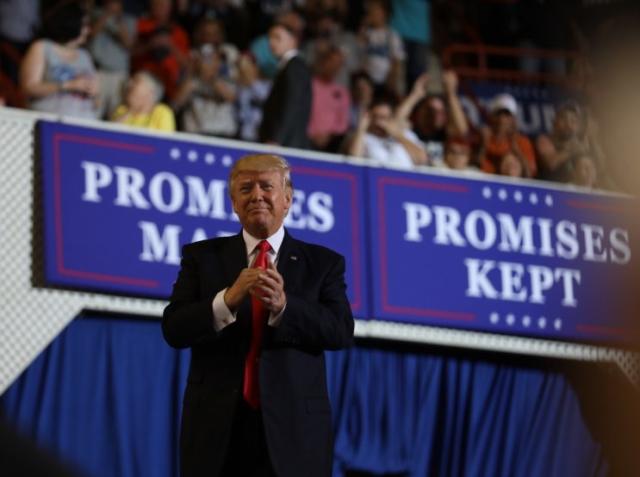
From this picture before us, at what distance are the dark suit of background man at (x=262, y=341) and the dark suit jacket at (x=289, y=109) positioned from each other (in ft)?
13.4

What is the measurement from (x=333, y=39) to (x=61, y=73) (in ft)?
10.1

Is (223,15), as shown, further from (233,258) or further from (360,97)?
(233,258)

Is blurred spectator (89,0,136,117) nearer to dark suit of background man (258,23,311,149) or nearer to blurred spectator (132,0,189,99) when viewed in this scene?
blurred spectator (132,0,189,99)

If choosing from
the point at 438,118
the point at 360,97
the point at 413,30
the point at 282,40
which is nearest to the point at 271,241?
the point at 282,40

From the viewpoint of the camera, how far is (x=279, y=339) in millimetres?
3129

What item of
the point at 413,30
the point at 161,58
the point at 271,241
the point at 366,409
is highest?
the point at 413,30

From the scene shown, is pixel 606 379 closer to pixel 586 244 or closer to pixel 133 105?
pixel 586 244

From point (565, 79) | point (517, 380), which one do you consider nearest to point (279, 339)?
point (517, 380)

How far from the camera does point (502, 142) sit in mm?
9289

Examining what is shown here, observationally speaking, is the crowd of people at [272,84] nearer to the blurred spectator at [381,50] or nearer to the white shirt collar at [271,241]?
the blurred spectator at [381,50]

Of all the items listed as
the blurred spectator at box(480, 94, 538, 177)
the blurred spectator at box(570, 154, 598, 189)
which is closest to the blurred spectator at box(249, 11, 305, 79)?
the blurred spectator at box(480, 94, 538, 177)

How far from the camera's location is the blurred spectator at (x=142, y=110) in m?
7.76

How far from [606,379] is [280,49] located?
2500mm

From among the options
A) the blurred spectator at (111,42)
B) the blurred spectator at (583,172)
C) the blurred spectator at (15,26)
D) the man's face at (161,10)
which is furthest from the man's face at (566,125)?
the blurred spectator at (15,26)
